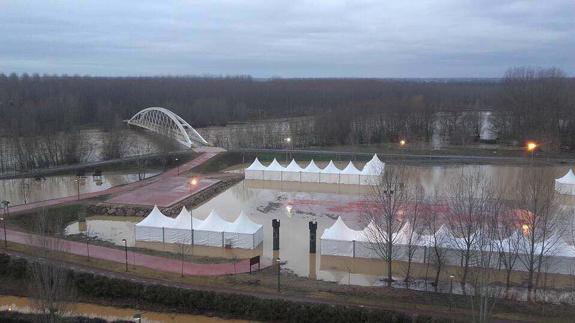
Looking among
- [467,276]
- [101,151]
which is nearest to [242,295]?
[467,276]

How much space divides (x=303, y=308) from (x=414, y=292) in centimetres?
372

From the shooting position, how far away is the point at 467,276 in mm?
16938

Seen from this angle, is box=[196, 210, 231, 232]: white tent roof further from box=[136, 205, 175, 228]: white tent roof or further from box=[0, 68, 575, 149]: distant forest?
box=[0, 68, 575, 149]: distant forest

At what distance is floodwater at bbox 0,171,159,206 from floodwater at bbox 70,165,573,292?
7.30 meters

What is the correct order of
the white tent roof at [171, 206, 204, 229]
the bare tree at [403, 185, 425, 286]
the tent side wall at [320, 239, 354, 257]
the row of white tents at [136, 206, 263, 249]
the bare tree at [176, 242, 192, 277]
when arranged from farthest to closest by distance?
the white tent roof at [171, 206, 204, 229] < the row of white tents at [136, 206, 263, 249] < the tent side wall at [320, 239, 354, 257] < the bare tree at [176, 242, 192, 277] < the bare tree at [403, 185, 425, 286]

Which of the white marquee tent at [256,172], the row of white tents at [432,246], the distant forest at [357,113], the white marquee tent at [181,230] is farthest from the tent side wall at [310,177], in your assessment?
the distant forest at [357,113]

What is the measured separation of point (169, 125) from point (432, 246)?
4762 cm

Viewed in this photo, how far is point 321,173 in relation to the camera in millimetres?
33188

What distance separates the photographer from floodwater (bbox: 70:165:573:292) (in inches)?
747

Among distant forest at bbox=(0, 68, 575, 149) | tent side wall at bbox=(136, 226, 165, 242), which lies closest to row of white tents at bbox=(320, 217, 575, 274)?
tent side wall at bbox=(136, 226, 165, 242)

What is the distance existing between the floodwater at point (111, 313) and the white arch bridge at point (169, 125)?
110 feet

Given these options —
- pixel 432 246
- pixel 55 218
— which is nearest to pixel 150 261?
pixel 55 218

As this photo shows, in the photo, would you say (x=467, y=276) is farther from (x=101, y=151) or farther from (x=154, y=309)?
(x=101, y=151)

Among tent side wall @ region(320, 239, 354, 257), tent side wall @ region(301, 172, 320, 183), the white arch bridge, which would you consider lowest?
tent side wall @ region(320, 239, 354, 257)
